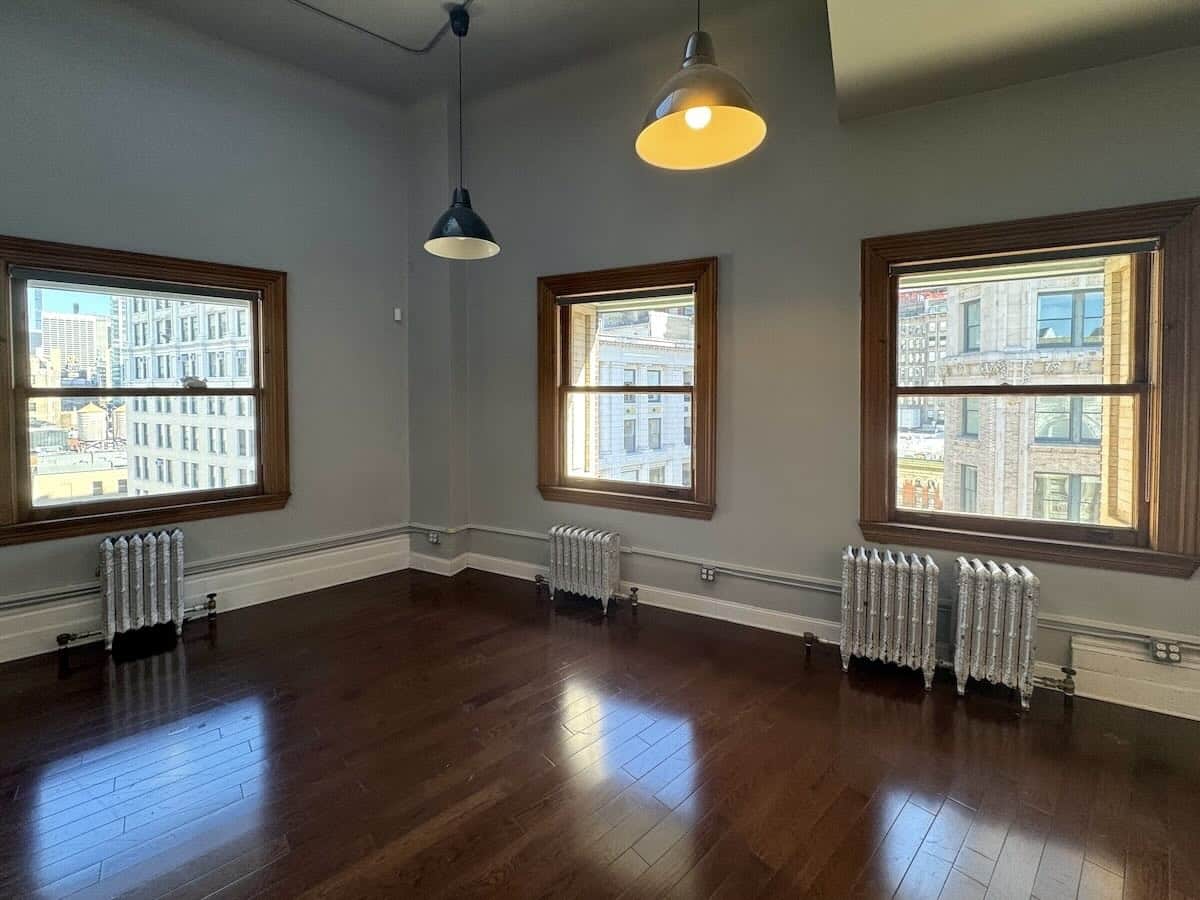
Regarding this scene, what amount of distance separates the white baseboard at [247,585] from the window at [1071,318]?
4844mm

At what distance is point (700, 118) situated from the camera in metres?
2.41

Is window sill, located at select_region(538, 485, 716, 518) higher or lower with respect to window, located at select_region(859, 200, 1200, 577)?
lower

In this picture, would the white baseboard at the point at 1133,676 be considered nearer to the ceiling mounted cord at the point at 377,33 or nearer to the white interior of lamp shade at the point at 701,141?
the white interior of lamp shade at the point at 701,141

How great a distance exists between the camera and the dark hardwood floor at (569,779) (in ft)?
6.47

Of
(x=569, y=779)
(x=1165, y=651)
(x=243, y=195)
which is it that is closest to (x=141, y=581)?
(x=243, y=195)

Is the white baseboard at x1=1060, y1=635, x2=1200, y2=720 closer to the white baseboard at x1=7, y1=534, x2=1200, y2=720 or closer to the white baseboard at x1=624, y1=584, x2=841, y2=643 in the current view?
the white baseboard at x1=7, y1=534, x2=1200, y2=720

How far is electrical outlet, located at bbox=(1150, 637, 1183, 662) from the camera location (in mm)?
2977

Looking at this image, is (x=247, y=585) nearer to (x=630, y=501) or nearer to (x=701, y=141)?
(x=630, y=501)

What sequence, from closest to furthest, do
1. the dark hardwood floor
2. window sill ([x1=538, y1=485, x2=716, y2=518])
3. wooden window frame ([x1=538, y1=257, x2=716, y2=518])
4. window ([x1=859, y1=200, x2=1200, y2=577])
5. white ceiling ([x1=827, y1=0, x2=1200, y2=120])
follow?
the dark hardwood floor, white ceiling ([x1=827, y1=0, x2=1200, y2=120]), window ([x1=859, y1=200, x2=1200, y2=577]), wooden window frame ([x1=538, y1=257, x2=716, y2=518]), window sill ([x1=538, y1=485, x2=716, y2=518])

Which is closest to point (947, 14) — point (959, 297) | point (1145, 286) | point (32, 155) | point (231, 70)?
point (959, 297)

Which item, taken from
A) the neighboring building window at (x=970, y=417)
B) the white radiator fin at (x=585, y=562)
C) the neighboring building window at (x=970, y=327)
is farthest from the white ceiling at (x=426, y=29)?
the white radiator fin at (x=585, y=562)

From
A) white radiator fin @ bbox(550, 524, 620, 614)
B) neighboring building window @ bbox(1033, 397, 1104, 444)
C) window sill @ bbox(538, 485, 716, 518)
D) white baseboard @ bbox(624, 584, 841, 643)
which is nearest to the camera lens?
neighboring building window @ bbox(1033, 397, 1104, 444)

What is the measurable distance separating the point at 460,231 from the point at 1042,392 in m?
3.20

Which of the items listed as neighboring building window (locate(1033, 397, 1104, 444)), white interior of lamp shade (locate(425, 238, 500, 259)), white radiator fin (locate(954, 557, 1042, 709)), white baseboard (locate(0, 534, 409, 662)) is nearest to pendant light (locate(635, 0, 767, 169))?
white interior of lamp shade (locate(425, 238, 500, 259))
